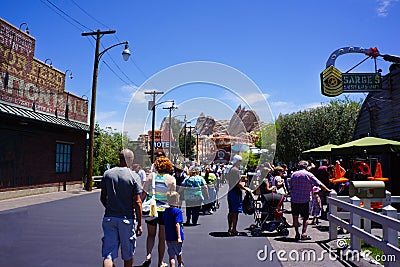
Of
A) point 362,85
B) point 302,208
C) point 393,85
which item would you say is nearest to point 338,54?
point 362,85

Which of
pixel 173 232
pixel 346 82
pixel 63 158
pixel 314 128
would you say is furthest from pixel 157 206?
pixel 314 128

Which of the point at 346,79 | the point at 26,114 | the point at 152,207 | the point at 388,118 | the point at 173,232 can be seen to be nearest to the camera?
the point at 173,232

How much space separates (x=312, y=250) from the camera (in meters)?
6.89

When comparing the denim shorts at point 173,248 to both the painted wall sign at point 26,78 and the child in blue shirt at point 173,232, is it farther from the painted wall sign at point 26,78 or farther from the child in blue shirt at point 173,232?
the painted wall sign at point 26,78

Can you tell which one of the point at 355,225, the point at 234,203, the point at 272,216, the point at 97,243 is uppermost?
the point at 234,203

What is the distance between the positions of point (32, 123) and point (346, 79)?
13.9 meters

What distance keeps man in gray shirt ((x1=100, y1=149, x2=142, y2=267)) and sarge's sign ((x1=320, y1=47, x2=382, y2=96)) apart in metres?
11.0

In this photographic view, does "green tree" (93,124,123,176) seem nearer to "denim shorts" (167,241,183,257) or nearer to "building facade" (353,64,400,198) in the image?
"building facade" (353,64,400,198)

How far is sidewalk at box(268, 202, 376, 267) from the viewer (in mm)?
6012

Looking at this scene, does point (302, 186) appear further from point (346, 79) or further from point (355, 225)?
point (346, 79)

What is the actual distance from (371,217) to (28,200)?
45.7 feet

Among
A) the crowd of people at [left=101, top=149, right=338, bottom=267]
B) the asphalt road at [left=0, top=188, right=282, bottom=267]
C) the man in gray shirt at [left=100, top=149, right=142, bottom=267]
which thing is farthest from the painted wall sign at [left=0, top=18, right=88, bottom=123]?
the man in gray shirt at [left=100, top=149, right=142, bottom=267]

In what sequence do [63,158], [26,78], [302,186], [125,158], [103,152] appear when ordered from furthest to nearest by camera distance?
[103,152] < [63,158] < [26,78] < [302,186] < [125,158]

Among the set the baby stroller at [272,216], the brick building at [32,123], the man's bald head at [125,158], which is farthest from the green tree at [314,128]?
the man's bald head at [125,158]
